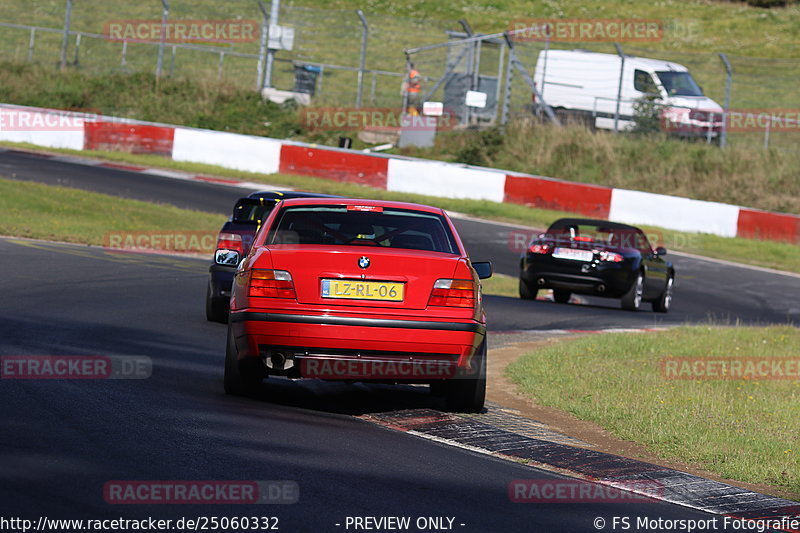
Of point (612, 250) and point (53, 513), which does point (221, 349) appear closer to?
point (53, 513)

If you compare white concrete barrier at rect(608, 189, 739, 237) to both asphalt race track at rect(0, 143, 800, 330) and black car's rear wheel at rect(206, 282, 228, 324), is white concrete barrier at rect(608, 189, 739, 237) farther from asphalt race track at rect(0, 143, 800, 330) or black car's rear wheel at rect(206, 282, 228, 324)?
black car's rear wheel at rect(206, 282, 228, 324)

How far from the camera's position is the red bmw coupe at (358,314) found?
7.46m

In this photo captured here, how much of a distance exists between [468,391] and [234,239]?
15.5ft

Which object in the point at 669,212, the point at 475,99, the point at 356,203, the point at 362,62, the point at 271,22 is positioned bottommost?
the point at 669,212
